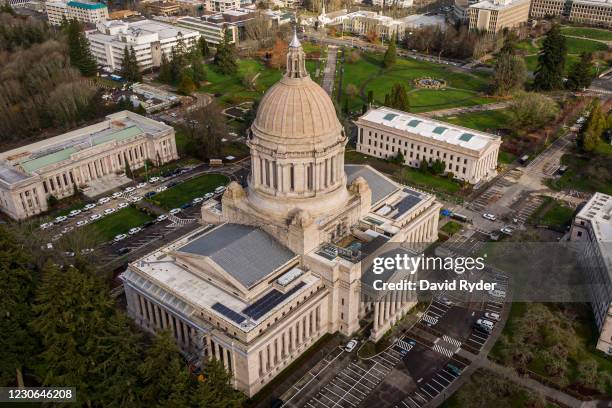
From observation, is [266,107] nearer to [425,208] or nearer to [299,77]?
[299,77]

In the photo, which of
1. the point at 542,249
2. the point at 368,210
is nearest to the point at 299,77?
the point at 368,210

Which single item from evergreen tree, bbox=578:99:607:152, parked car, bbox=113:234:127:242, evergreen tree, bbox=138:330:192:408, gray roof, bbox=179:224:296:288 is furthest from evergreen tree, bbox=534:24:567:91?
evergreen tree, bbox=138:330:192:408

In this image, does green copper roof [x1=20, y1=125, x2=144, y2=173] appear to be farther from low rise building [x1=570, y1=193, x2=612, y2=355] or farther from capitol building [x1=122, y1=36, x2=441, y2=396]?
low rise building [x1=570, y1=193, x2=612, y2=355]

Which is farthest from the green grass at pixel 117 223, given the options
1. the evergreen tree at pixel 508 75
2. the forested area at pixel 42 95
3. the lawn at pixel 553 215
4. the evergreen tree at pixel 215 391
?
the evergreen tree at pixel 508 75

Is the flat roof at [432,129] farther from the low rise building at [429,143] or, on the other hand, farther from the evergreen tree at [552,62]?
the evergreen tree at [552,62]

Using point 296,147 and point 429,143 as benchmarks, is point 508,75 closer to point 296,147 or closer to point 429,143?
point 429,143
